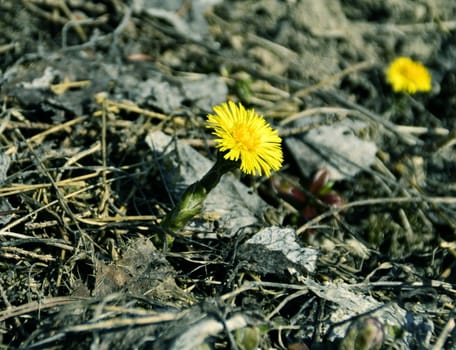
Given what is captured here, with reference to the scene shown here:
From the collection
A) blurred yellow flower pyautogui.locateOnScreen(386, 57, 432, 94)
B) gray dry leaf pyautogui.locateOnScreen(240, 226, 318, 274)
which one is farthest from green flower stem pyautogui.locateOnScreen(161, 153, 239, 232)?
blurred yellow flower pyautogui.locateOnScreen(386, 57, 432, 94)

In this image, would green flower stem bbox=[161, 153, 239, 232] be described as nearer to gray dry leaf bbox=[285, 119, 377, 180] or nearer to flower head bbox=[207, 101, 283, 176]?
flower head bbox=[207, 101, 283, 176]

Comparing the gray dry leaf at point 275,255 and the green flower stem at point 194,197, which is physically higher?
the green flower stem at point 194,197

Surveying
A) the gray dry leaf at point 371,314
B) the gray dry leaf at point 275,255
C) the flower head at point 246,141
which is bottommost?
the gray dry leaf at point 371,314

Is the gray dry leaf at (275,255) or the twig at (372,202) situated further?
the twig at (372,202)

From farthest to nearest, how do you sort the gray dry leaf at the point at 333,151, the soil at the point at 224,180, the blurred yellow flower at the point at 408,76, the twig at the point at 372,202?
the blurred yellow flower at the point at 408,76 < the gray dry leaf at the point at 333,151 < the twig at the point at 372,202 < the soil at the point at 224,180

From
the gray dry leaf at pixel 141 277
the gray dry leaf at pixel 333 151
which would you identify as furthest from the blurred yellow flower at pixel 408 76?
the gray dry leaf at pixel 141 277

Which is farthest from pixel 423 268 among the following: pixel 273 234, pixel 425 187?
pixel 273 234

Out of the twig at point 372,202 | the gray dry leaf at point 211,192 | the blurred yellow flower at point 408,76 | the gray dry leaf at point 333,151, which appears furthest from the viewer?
the blurred yellow flower at point 408,76

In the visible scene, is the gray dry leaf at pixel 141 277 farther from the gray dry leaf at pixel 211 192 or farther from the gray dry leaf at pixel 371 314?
the gray dry leaf at pixel 371 314
